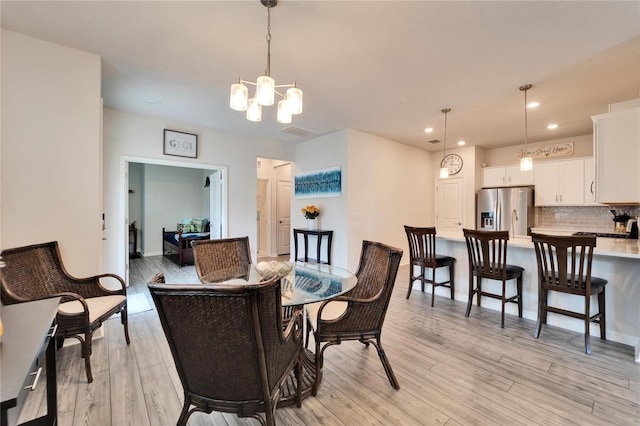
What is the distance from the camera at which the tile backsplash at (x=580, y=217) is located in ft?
15.5

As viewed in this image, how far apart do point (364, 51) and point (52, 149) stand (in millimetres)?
2817

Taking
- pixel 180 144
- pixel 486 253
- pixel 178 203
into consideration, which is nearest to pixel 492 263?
pixel 486 253

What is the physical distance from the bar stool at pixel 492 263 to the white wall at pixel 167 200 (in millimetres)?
6949

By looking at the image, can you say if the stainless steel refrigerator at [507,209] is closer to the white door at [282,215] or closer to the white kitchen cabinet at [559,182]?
the white kitchen cabinet at [559,182]

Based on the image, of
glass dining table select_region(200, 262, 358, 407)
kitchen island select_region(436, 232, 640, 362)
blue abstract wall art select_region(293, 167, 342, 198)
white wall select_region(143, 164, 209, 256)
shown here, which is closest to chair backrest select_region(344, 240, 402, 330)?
glass dining table select_region(200, 262, 358, 407)

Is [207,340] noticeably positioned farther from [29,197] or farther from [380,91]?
[380,91]

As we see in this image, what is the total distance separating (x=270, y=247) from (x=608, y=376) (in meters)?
5.96

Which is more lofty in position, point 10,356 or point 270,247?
point 10,356

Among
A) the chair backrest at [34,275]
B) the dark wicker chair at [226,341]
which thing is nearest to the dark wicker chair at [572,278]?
the dark wicker chair at [226,341]

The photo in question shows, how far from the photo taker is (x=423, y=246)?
140 inches

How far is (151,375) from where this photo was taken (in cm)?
203

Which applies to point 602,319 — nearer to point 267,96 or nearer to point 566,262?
point 566,262

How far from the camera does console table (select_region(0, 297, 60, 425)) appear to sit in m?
0.72

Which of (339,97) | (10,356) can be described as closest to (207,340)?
(10,356)
